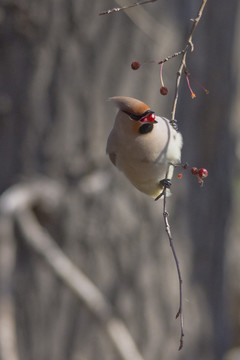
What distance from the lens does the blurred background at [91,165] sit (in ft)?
10.5

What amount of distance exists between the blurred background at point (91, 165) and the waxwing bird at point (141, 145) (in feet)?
5.58

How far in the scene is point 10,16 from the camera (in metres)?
3.18

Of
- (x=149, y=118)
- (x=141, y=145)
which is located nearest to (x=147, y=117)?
(x=149, y=118)

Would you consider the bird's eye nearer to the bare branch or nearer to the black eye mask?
the black eye mask

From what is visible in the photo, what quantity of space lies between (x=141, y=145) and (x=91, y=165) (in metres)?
1.82

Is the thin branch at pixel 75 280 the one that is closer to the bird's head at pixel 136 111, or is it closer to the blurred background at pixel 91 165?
the blurred background at pixel 91 165

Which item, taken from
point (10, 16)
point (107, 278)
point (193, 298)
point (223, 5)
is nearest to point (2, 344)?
point (107, 278)

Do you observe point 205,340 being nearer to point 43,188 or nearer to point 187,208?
point 187,208

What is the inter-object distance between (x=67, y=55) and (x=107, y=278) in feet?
4.06

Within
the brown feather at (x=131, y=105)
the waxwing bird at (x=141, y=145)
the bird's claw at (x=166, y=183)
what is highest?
the brown feather at (x=131, y=105)

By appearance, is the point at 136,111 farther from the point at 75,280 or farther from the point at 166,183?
the point at 75,280

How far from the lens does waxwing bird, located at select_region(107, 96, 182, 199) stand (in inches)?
55.3

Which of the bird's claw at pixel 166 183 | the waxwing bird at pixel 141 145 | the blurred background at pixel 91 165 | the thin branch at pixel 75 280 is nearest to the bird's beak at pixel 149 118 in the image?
the waxwing bird at pixel 141 145

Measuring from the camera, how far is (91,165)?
3258 millimetres
